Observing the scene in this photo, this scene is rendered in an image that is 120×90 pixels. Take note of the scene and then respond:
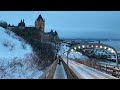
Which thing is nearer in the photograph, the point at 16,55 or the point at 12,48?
the point at 16,55

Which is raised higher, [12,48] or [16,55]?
[12,48]
